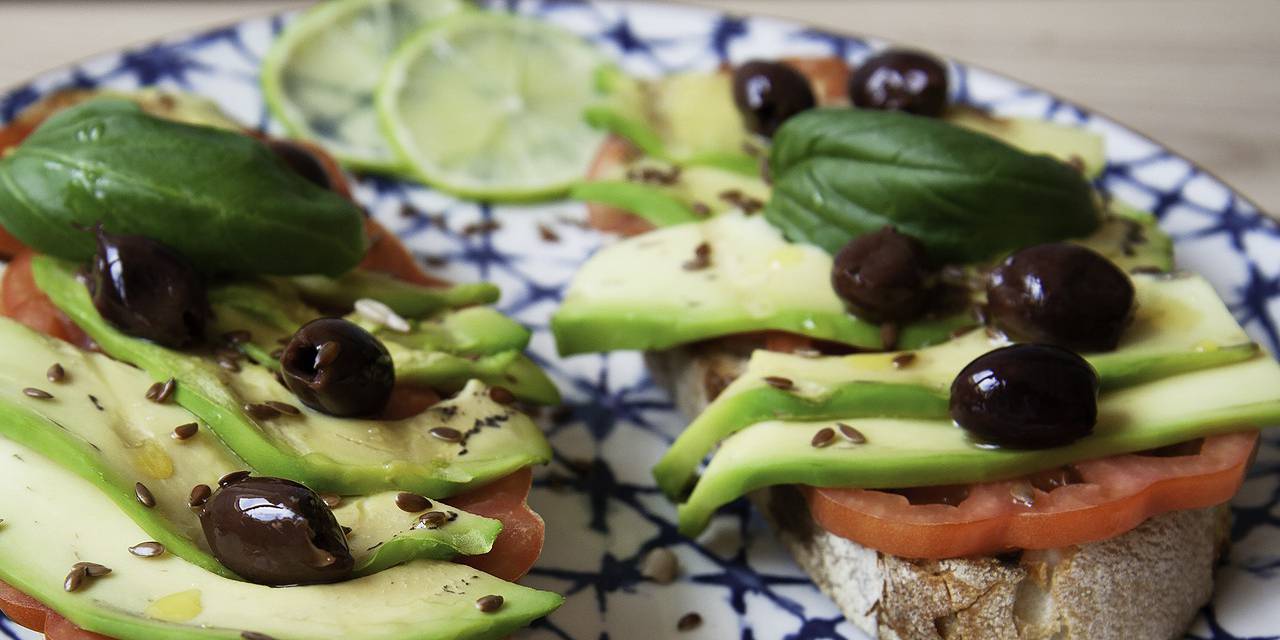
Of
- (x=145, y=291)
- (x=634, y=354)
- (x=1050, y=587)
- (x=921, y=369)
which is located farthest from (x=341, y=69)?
(x=1050, y=587)

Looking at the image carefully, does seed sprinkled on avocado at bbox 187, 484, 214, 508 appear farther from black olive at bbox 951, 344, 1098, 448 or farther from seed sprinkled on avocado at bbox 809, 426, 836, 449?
black olive at bbox 951, 344, 1098, 448

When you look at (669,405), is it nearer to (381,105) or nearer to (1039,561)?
(1039,561)

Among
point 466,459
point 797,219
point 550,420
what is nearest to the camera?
point 466,459

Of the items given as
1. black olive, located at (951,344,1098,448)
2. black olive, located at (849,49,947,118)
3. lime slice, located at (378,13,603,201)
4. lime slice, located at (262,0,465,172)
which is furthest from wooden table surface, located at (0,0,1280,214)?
black olive, located at (951,344,1098,448)

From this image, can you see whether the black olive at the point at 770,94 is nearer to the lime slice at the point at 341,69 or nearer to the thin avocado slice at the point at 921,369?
the thin avocado slice at the point at 921,369

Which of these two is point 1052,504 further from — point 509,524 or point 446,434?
point 446,434

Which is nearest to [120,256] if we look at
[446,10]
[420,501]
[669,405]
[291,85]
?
[420,501]

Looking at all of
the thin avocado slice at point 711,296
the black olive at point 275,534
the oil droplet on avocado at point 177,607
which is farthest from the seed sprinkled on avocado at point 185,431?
the thin avocado slice at point 711,296
